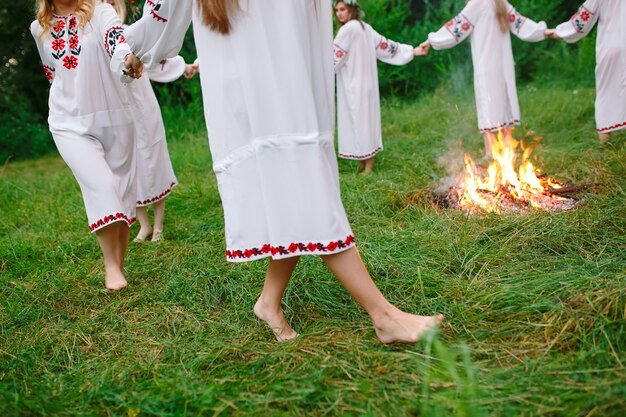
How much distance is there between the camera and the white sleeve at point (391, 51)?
7156mm

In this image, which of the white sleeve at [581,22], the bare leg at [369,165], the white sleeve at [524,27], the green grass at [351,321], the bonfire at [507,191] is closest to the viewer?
the green grass at [351,321]

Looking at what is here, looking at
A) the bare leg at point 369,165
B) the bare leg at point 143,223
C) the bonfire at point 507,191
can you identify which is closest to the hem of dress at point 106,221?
the bare leg at point 143,223

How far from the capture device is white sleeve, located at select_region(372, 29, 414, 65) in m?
7.16

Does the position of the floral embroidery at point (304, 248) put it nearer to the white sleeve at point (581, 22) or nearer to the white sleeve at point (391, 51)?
the white sleeve at point (581, 22)

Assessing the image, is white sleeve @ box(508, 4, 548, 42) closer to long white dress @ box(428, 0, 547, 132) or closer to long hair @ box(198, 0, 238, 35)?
long white dress @ box(428, 0, 547, 132)

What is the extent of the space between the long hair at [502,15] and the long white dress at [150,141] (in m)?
3.51

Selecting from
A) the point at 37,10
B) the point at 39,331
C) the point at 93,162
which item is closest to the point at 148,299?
the point at 39,331

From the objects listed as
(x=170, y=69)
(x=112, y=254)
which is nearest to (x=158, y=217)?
(x=170, y=69)

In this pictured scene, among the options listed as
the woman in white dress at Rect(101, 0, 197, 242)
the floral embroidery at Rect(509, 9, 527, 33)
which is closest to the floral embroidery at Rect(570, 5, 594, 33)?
the floral embroidery at Rect(509, 9, 527, 33)

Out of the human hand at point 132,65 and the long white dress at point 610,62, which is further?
the long white dress at point 610,62

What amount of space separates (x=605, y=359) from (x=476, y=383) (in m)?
0.45

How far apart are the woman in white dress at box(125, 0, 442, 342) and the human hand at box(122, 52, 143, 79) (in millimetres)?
367

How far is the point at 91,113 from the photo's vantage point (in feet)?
12.0

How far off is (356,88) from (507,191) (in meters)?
2.65
